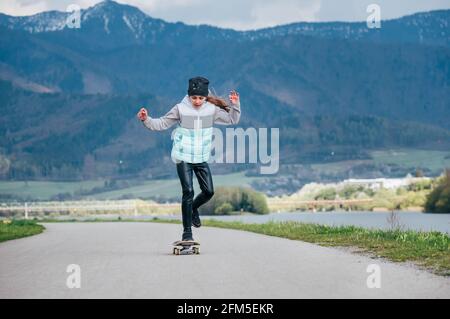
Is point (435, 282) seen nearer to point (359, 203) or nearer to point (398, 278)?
point (398, 278)

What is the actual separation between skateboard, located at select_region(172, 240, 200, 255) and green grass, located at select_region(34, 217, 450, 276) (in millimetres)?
2847

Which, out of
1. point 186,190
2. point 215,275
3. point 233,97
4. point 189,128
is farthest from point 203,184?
point 215,275

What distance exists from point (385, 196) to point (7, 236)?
318ft

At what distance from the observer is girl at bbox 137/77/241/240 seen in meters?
17.4

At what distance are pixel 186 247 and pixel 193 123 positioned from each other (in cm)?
216

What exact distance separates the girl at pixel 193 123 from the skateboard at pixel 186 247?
69 cm

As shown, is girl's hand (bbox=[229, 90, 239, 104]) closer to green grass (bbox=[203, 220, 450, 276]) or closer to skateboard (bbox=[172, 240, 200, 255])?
skateboard (bbox=[172, 240, 200, 255])

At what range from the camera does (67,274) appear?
45.9 ft

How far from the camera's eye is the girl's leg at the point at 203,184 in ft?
58.1

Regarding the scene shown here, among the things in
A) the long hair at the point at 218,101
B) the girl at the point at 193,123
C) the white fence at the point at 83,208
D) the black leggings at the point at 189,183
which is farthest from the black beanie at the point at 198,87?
the white fence at the point at 83,208

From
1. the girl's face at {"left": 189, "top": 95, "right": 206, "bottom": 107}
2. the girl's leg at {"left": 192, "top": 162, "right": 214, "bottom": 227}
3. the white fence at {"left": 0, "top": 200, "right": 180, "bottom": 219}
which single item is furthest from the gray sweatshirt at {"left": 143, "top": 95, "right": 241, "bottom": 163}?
the white fence at {"left": 0, "top": 200, "right": 180, "bottom": 219}

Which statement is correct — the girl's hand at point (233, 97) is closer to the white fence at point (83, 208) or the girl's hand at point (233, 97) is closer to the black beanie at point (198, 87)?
the black beanie at point (198, 87)

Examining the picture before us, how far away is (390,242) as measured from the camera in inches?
752
